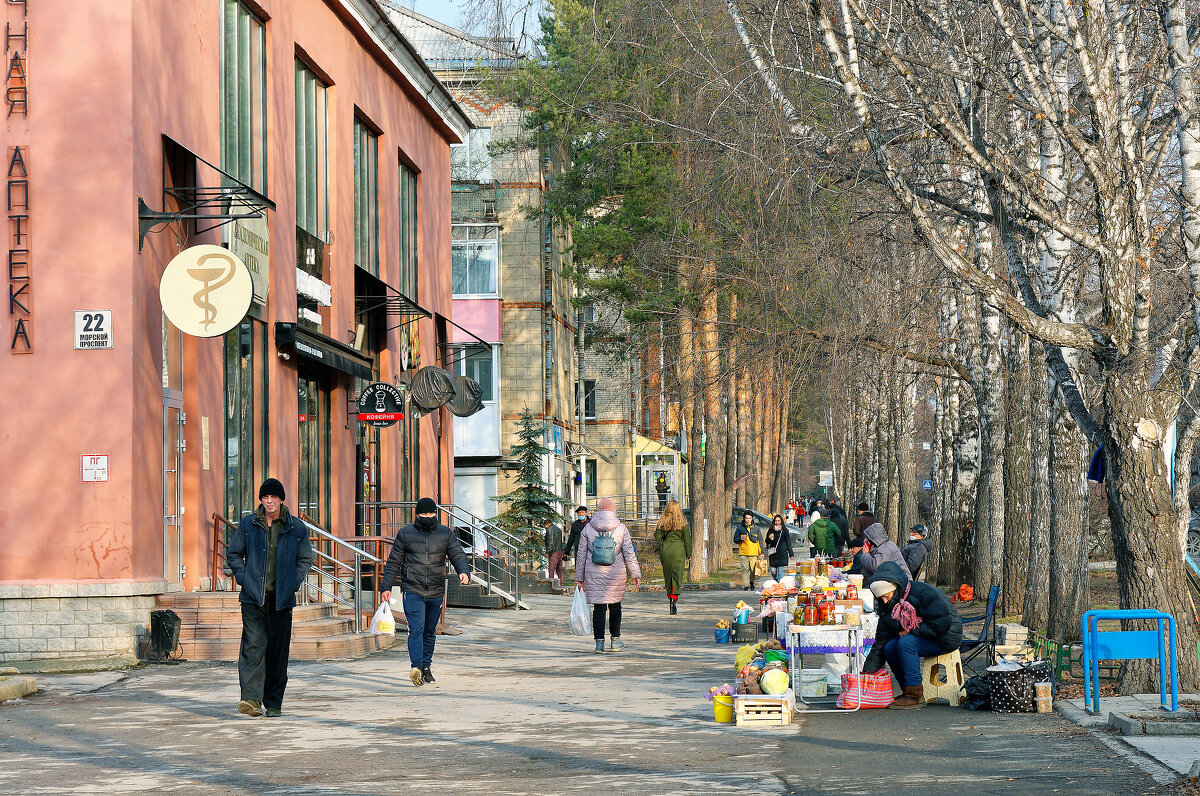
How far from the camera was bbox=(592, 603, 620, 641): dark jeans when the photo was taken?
17.4 m

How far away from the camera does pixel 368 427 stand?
2611 cm

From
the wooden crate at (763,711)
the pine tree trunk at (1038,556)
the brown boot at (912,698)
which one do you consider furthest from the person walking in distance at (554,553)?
the wooden crate at (763,711)

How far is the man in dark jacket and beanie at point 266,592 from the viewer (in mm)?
11461

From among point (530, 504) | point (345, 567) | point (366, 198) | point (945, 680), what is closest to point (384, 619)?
point (345, 567)

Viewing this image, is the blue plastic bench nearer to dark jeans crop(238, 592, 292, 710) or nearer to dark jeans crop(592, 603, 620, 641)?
dark jeans crop(238, 592, 292, 710)

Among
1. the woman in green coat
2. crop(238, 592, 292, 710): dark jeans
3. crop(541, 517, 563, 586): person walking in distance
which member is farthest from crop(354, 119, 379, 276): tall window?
crop(238, 592, 292, 710): dark jeans

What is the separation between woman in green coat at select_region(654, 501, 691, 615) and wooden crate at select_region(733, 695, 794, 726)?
1106 cm

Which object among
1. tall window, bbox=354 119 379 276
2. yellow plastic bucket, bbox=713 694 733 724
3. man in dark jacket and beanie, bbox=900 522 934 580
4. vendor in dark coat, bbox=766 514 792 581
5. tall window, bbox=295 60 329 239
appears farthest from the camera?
vendor in dark coat, bbox=766 514 792 581

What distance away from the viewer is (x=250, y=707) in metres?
11.4

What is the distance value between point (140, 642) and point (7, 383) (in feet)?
10.6

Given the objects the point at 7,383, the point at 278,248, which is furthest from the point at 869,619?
the point at 278,248

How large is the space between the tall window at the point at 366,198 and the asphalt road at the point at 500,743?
12.3 m

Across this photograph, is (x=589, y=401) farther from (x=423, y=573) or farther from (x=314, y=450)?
(x=423, y=573)

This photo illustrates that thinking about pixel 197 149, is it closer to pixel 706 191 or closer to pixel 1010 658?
pixel 706 191
